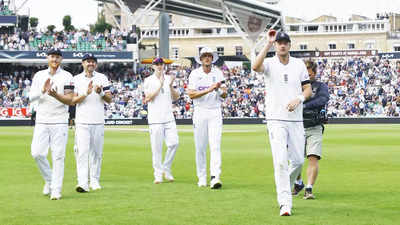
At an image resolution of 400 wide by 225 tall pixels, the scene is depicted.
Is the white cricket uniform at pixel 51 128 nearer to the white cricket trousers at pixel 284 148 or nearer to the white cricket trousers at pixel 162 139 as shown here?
the white cricket trousers at pixel 162 139

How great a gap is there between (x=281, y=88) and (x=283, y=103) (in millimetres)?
196

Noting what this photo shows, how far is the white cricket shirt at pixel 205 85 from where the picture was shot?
12250mm

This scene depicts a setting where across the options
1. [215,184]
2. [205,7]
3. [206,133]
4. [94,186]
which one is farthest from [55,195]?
[205,7]

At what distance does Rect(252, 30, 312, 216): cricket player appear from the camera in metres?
8.89

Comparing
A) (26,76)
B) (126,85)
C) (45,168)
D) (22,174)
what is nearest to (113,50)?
(126,85)

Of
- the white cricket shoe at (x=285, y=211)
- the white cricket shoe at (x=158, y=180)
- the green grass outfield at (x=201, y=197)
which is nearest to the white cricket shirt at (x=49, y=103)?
the green grass outfield at (x=201, y=197)

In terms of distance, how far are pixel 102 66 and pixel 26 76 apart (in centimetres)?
674

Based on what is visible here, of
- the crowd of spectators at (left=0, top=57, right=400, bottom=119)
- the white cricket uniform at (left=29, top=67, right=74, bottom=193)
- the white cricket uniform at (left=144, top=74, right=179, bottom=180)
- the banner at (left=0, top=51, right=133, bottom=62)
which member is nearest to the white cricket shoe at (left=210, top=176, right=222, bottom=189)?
the white cricket uniform at (left=144, top=74, right=179, bottom=180)

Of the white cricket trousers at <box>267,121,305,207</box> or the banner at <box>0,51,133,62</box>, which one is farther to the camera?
the banner at <box>0,51,133,62</box>

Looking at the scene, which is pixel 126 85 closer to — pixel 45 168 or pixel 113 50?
pixel 113 50

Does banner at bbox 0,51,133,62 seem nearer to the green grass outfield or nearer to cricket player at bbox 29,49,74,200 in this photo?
the green grass outfield

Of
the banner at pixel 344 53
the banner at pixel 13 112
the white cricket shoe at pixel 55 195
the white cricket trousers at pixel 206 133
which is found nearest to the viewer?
the white cricket shoe at pixel 55 195

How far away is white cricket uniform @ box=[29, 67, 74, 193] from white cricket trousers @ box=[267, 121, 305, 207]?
340cm

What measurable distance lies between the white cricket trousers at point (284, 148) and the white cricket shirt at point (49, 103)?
343 cm
